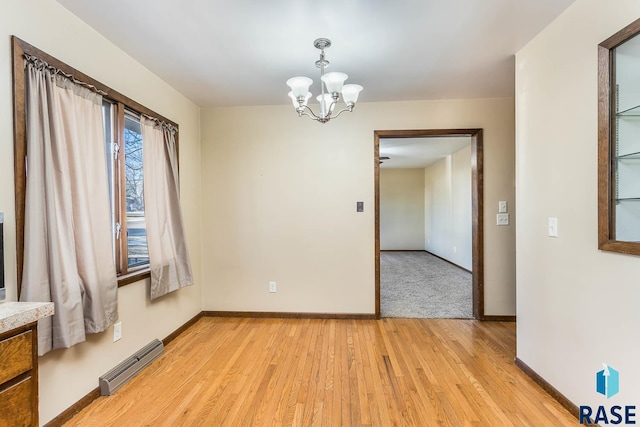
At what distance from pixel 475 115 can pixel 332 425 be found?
3185 mm

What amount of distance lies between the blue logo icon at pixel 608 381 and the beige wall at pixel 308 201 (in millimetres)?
1672

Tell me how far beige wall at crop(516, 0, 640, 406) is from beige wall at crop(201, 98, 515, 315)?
3.39 ft

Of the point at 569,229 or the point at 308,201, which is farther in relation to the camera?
the point at 308,201

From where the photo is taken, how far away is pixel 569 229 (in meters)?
1.77

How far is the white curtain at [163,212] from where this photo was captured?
8.02 feet

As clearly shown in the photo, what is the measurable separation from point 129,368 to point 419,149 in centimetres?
557

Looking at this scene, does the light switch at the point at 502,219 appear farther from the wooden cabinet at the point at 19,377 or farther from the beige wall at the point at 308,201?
the wooden cabinet at the point at 19,377

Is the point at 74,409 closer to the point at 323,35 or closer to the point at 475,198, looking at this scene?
the point at 323,35

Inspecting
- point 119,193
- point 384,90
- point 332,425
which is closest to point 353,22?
point 384,90

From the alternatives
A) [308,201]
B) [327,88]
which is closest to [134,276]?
[308,201]

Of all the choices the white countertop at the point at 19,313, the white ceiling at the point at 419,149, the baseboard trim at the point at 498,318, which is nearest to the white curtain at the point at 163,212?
the white countertop at the point at 19,313

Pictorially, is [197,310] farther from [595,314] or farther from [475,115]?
[475,115]

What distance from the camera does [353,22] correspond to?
187cm

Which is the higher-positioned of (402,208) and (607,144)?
(607,144)
